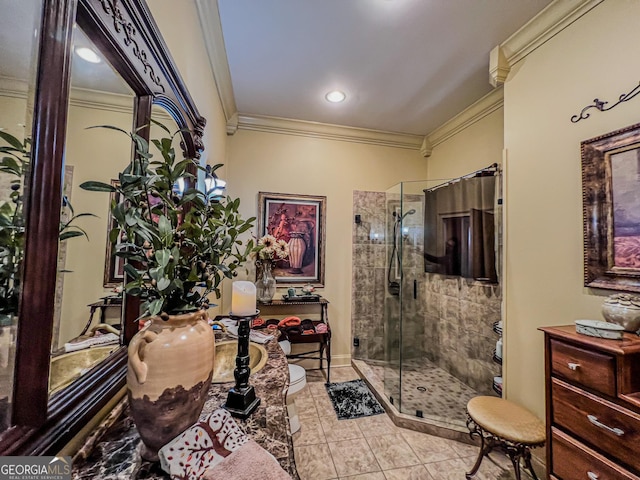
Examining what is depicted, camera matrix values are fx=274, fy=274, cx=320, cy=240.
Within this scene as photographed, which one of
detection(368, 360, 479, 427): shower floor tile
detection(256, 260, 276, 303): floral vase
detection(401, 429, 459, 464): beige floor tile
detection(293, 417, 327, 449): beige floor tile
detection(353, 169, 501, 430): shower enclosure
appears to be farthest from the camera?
detection(256, 260, 276, 303): floral vase

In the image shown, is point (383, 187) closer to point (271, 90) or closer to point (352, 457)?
point (271, 90)

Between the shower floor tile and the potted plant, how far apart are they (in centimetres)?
214

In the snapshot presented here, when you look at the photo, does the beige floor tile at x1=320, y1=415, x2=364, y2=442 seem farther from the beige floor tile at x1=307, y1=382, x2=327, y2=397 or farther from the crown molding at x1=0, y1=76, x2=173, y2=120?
the crown molding at x1=0, y1=76, x2=173, y2=120

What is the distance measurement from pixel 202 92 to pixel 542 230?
2.43 meters

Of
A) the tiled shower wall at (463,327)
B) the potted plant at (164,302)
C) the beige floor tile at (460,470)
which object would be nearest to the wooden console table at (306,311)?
the tiled shower wall at (463,327)

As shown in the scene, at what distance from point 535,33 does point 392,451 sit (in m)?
2.94

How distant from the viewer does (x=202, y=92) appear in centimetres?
191

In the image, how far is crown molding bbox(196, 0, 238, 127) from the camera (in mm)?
1721

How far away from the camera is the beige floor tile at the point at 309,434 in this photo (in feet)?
6.52

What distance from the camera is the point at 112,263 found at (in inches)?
33.4

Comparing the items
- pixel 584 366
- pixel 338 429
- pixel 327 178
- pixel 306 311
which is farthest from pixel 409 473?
pixel 327 178

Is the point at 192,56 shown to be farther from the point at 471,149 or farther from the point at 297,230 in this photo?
the point at 471,149

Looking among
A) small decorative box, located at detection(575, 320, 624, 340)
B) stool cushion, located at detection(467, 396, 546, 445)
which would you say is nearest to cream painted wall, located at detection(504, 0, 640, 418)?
stool cushion, located at detection(467, 396, 546, 445)

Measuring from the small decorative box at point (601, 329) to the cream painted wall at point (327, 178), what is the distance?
2225 millimetres
